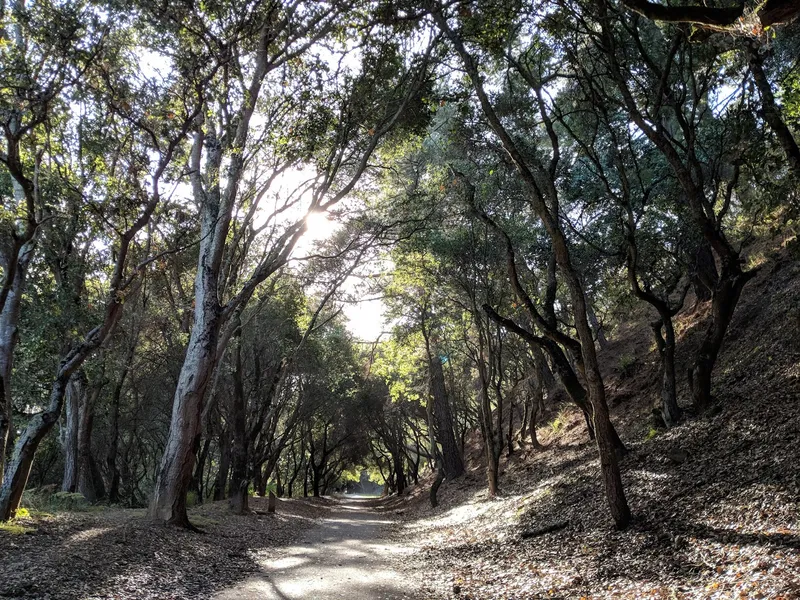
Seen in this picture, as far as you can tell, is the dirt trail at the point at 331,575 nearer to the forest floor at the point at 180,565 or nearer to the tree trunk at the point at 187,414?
the forest floor at the point at 180,565

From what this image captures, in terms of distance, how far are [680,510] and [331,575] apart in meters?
5.18

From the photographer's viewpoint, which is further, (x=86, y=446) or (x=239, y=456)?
(x=86, y=446)

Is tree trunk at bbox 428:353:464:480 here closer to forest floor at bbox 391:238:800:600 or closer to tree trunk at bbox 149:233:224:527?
forest floor at bbox 391:238:800:600

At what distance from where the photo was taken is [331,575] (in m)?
7.75

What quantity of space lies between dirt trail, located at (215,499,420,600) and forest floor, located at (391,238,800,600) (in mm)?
649

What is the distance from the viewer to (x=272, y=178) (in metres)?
11.7

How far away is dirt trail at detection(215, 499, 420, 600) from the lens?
21.2ft

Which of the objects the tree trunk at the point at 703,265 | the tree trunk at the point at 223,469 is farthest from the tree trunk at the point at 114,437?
the tree trunk at the point at 703,265

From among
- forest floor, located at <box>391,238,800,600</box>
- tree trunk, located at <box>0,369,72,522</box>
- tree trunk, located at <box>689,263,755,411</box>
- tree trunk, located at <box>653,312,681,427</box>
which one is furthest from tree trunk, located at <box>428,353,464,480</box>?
tree trunk, located at <box>0,369,72,522</box>

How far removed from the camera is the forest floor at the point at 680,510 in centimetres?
514

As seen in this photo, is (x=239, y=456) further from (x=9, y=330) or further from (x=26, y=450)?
(x=9, y=330)

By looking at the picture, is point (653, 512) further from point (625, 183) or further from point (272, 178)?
point (272, 178)

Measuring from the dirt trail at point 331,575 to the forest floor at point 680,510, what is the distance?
65 centimetres

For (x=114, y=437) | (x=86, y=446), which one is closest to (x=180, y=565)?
(x=86, y=446)
